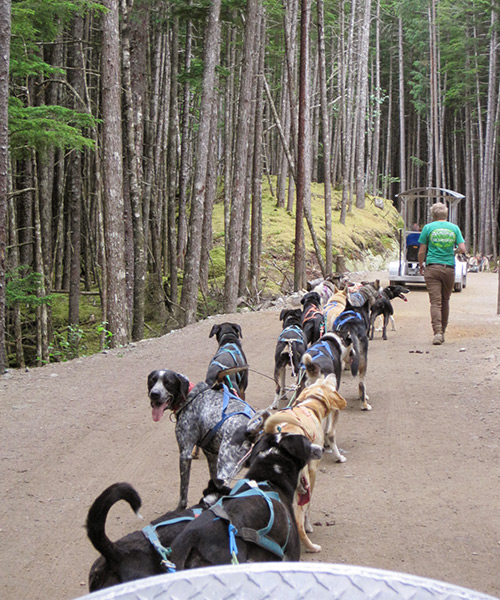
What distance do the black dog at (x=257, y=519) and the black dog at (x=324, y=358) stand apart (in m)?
2.59

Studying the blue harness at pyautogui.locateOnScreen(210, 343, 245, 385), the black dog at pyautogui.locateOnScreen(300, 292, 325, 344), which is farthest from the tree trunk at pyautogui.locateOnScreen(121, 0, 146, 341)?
the blue harness at pyautogui.locateOnScreen(210, 343, 245, 385)

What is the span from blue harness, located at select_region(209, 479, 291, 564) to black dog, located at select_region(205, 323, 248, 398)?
2428mm

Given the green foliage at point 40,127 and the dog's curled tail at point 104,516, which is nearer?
the dog's curled tail at point 104,516

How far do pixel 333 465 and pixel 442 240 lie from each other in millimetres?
6587

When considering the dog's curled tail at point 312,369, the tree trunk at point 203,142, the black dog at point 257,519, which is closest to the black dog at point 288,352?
the dog's curled tail at point 312,369

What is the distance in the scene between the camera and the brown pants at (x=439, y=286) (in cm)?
1191

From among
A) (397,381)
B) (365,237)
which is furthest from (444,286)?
(365,237)

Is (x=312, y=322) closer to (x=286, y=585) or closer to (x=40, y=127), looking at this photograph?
(x=40, y=127)

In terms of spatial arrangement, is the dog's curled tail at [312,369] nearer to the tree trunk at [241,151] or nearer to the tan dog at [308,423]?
the tan dog at [308,423]

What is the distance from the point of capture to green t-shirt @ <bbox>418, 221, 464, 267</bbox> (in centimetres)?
1187

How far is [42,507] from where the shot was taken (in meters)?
5.62

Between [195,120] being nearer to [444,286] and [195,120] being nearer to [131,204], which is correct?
[131,204]

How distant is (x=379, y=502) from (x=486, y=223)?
3825cm

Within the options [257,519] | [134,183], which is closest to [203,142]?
[134,183]
